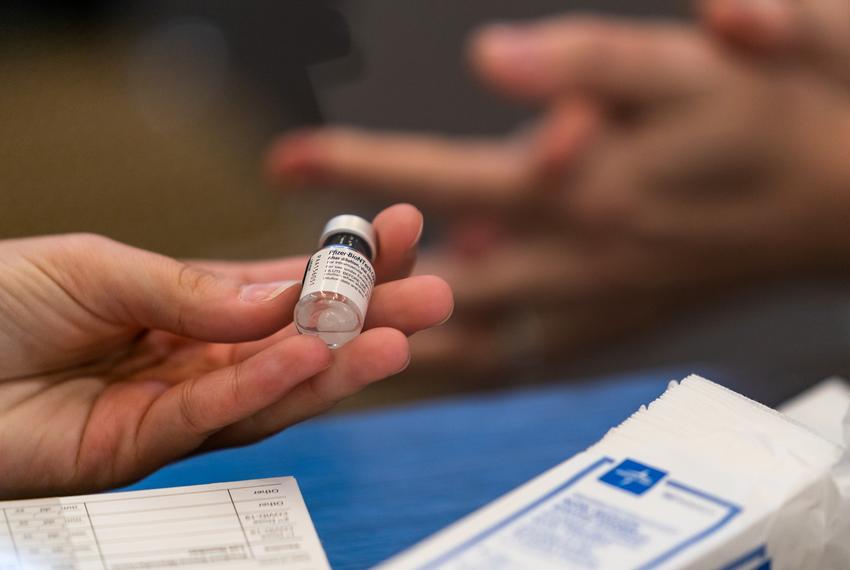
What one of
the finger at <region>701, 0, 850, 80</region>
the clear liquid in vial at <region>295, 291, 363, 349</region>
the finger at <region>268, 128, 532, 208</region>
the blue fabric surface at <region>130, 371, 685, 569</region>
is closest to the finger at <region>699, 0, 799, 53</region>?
the finger at <region>701, 0, 850, 80</region>

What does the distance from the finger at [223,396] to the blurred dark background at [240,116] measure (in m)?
1.09

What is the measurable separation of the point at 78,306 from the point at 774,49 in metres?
1.21

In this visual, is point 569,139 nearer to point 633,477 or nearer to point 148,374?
point 148,374

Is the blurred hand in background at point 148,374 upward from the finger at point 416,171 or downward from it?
downward

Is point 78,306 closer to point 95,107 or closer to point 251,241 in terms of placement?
point 251,241

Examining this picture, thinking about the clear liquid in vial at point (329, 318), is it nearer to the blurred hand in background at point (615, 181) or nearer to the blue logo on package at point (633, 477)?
the blue logo on package at point (633, 477)

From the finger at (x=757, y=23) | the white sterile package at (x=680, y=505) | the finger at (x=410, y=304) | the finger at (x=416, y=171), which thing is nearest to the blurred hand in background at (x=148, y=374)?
the finger at (x=410, y=304)

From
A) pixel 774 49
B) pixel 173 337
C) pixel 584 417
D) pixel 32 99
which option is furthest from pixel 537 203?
pixel 32 99

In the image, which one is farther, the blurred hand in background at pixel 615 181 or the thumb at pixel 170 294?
the blurred hand in background at pixel 615 181

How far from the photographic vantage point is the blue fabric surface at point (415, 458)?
0.69 m

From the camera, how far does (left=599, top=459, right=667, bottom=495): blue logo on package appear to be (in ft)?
1.71

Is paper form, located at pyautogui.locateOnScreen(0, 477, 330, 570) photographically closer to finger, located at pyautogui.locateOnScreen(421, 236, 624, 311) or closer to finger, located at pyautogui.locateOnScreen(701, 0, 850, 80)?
finger, located at pyautogui.locateOnScreen(421, 236, 624, 311)

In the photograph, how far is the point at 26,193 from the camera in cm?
196

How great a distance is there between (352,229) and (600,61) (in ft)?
3.26
